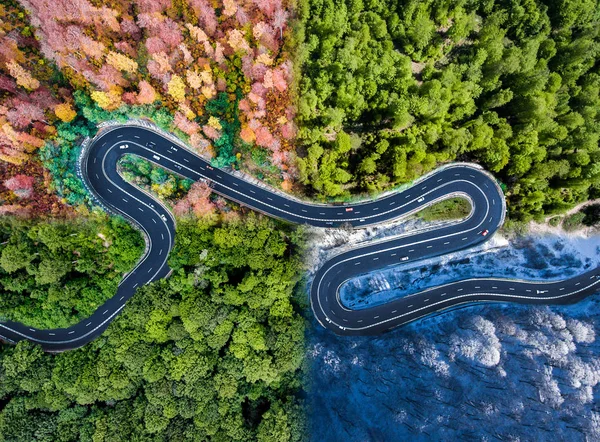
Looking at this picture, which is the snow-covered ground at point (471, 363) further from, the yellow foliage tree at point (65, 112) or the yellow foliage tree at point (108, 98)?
the yellow foliage tree at point (65, 112)

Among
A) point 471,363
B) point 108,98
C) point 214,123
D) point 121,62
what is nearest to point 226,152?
point 214,123

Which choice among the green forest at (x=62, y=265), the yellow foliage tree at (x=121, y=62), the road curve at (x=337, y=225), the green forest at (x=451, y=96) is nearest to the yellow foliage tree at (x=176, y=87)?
the yellow foliage tree at (x=121, y=62)

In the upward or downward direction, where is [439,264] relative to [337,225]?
downward

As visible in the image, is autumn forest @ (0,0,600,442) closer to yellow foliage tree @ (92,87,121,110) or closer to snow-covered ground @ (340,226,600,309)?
yellow foliage tree @ (92,87,121,110)

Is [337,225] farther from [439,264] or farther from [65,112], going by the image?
[65,112]

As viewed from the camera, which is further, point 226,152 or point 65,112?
point 226,152

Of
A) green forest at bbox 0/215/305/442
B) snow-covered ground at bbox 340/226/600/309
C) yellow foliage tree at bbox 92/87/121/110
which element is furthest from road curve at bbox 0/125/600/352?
yellow foliage tree at bbox 92/87/121/110

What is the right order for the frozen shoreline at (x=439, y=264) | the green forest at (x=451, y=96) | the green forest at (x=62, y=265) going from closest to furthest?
the green forest at (x=62, y=265), the green forest at (x=451, y=96), the frozen shoreline at (x=439, y=264)
